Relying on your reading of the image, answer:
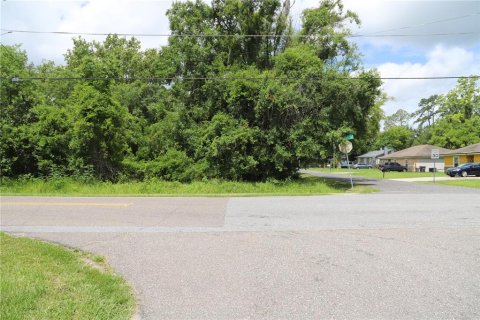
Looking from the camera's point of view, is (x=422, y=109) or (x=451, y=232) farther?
(x=422, y=109)

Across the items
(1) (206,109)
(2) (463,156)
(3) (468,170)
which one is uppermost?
(1) (206,109)

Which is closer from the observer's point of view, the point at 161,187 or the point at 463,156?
the point at 161,187

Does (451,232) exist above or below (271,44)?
below

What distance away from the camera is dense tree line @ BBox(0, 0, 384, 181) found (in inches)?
934

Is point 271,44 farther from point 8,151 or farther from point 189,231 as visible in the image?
point 189,231

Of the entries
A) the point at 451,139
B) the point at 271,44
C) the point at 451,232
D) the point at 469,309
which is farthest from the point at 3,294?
→ the point at 451,139

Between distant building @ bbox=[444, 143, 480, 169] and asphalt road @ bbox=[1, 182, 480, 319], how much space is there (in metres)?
42.9

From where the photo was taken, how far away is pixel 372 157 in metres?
98.9

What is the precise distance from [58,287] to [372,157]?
10093 cm

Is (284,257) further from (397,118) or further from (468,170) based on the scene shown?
(397,118)

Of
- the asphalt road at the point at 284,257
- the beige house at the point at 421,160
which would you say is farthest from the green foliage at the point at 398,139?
the asphalt road at the point at 284,257

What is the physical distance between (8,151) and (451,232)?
82.5ft

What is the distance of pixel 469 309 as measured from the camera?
4402 millimetres

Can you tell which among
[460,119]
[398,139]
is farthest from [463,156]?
[398,139]
